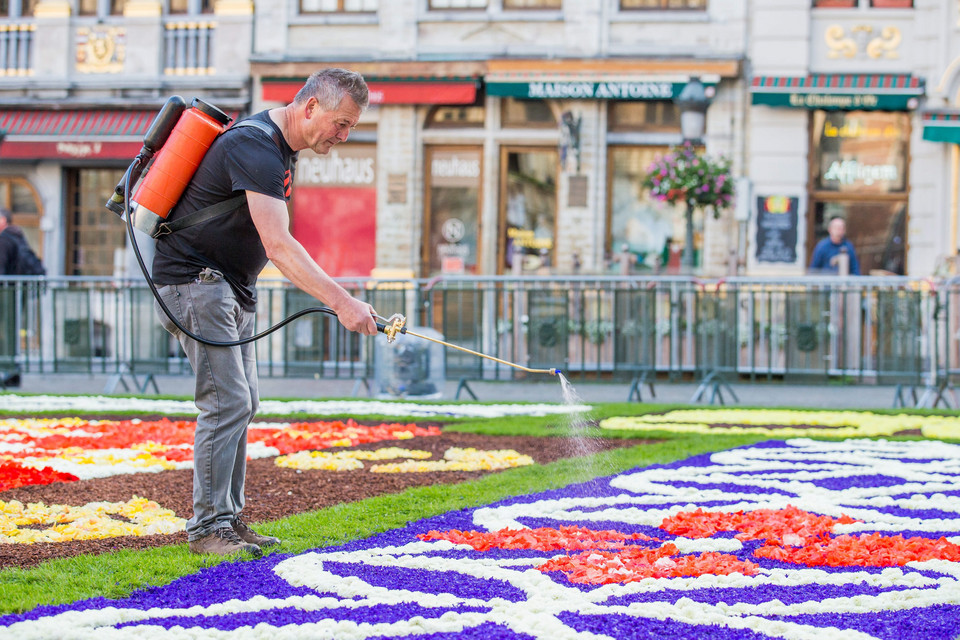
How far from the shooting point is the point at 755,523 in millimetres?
5273

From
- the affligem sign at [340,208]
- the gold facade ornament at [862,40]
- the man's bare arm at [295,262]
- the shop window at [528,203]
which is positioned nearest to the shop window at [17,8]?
the affligem sign at [340,208]

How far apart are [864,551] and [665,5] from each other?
16798 mm

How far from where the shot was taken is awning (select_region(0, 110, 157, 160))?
20.7 m

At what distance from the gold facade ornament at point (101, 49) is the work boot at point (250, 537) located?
1858 cm

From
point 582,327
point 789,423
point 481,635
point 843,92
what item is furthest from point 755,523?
point 843,92

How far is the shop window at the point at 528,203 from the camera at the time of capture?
20250 millimetres

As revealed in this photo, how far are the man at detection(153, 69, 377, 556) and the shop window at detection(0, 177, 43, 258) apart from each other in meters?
18.9

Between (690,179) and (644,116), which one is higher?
(644,116)

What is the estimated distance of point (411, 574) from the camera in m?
4.21

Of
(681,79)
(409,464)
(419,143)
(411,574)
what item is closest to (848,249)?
(681,79)

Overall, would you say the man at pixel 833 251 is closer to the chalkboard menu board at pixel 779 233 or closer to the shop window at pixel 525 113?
the chalkboard menu board at pixel 779 233

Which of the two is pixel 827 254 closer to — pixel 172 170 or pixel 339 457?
pixel 339 457

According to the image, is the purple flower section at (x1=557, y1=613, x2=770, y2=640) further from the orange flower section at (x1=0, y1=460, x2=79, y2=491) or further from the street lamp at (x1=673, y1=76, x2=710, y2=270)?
the street lamp at (x1=673, y1=76, x2=710, y2=270)

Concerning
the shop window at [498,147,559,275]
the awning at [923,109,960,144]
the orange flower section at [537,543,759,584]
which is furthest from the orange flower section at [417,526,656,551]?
the awning at [923,109,960,144]
